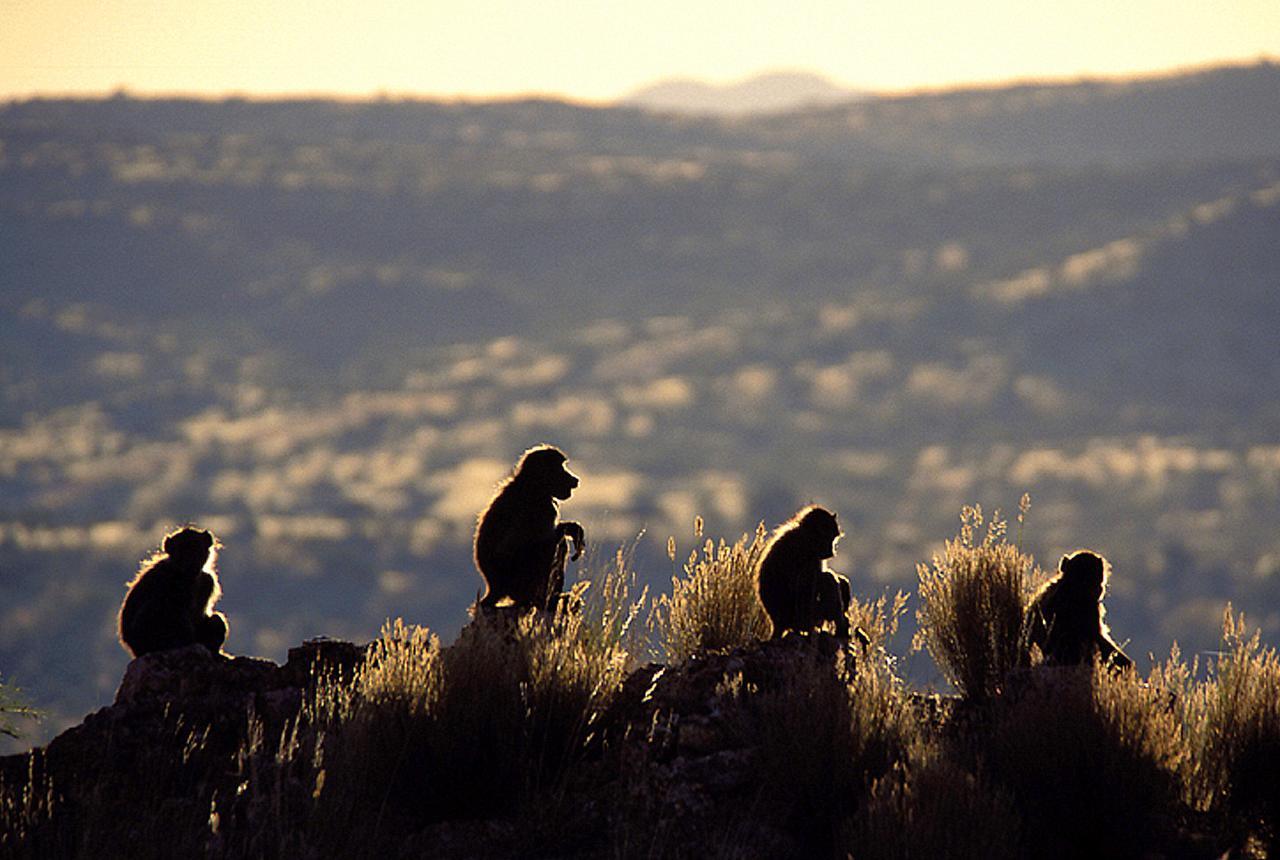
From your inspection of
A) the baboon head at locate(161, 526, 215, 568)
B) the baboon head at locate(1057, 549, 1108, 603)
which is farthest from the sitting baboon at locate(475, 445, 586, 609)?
the baboon head at locate(1057, 549, 1108, 603)

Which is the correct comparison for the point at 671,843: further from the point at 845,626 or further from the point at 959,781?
the point at 845,626

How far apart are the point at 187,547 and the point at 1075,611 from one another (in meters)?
5.72

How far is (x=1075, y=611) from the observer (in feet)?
42.2

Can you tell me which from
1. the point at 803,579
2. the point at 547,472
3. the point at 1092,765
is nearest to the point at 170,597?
the point at 547,472

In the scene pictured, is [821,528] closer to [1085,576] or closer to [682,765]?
[1085,576]

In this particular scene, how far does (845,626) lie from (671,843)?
2755mm

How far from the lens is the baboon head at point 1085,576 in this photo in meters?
12.8

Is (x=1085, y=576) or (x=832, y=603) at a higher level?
(x=1085, y=576)

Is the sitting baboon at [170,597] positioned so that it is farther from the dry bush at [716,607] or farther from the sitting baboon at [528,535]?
the dry bush at [716,607]

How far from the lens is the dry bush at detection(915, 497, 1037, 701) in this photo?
12914 millimetres

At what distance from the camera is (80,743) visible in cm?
1120

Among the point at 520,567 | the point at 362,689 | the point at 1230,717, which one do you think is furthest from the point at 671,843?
the point at 1230,717

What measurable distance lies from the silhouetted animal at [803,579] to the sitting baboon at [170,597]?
11.6 feet

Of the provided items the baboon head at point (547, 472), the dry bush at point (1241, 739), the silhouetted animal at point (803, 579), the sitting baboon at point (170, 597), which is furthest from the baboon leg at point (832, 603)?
the sitting baboon at point (170, 597)
